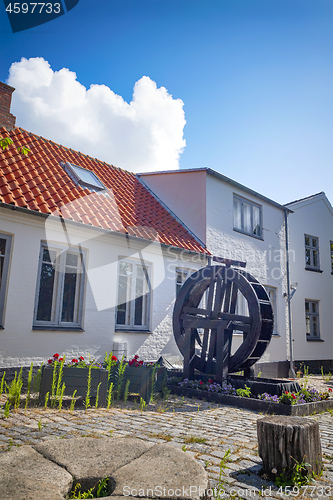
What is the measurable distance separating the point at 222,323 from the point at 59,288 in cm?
340

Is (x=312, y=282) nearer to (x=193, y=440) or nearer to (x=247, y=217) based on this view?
(x=247, y=217)

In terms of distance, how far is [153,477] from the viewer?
2.35m

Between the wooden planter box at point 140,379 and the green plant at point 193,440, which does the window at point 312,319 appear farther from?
the green plant at point 193,440

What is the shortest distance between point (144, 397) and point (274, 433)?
11.8 feet

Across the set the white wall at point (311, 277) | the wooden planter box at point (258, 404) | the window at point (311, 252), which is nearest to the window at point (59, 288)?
the wooden planter box at point (258, 404)

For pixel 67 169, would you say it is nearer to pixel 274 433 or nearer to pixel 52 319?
pixel 52 319

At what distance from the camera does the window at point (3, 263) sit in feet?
22.6

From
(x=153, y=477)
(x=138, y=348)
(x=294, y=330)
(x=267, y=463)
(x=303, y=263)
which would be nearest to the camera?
(x=153, y=477)

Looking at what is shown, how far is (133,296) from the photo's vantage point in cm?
934

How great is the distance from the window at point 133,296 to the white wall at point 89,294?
200 mm

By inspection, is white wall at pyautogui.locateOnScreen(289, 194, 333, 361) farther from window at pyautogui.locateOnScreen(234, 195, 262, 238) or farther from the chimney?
the chimney

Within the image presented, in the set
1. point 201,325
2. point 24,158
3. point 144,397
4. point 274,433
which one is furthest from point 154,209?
point 274,433

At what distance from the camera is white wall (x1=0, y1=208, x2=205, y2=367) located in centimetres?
700

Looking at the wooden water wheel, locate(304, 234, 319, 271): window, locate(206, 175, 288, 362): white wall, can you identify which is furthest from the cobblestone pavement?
locate(304, 234, 319, 271): window
